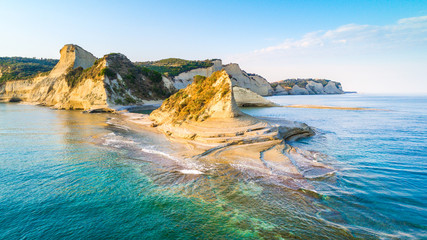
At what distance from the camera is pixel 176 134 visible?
18250 millimetres

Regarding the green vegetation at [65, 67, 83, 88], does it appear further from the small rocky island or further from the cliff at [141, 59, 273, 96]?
the cliff at [141, 59, 273, 96]

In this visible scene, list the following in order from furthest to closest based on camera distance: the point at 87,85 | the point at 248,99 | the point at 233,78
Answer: the point at 233,78
the point at 248,99
the point at 87,85

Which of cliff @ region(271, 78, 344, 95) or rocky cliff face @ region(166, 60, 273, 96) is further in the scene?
cliff @ region(271, 78, 344, 95)

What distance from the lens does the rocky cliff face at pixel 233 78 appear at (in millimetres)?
82000

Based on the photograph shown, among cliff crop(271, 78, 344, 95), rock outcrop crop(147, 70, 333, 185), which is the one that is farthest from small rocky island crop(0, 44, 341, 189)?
cliff crop(271, 78, 344, 95)

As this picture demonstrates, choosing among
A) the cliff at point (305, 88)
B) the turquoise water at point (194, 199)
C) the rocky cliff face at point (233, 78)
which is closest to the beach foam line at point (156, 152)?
the turquoise water at point (194, 199)

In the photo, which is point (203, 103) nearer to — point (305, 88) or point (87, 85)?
point (87, 85)

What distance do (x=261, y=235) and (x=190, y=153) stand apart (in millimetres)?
8065

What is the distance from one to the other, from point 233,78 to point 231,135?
7741 cm

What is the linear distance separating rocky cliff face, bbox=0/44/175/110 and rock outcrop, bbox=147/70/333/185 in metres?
25.9

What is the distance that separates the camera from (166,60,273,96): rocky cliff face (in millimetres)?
82000

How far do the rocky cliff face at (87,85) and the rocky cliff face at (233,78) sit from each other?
24.1 meters

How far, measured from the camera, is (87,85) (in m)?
44.3

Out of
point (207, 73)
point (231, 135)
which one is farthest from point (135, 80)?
point (231, 135)
